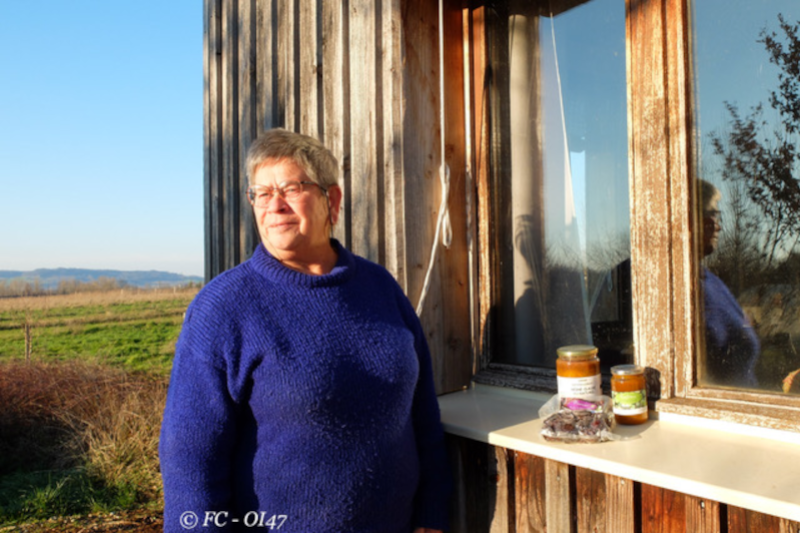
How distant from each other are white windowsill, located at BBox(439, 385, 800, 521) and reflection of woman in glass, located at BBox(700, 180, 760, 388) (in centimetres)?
16

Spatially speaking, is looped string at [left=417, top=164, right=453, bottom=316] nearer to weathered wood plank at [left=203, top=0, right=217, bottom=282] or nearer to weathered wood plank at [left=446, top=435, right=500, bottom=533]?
weathered wood plank at [left=446, top=435, right=500, bottom=533]

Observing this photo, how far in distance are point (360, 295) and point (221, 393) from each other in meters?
0.49

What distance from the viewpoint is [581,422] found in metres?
1.73

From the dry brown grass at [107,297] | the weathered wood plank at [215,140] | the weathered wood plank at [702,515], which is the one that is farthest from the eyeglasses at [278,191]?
the dry brown grass at [107,297]

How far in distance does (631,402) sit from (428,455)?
0.64 metres

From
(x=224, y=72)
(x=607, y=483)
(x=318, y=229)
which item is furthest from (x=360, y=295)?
(x=224, y=72)

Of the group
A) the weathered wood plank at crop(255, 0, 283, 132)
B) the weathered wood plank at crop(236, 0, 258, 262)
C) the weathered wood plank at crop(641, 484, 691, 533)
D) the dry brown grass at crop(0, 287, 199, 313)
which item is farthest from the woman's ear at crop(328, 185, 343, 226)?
the dry brown grass at crop(0, 287, 199, 313)

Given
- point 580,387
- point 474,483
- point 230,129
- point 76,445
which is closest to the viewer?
point 580,387

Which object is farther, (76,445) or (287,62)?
(76,445)

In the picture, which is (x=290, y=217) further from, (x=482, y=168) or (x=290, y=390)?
(x=482, y=168)

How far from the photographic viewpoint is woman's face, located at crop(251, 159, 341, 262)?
1758mm

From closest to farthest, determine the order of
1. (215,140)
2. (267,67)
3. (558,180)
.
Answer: (558,180), (267,67), (215,140)

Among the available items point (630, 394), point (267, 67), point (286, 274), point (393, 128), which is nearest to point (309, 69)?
point (267, 67)

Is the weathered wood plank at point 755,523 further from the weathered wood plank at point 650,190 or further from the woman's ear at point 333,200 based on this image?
the woman's ear at point 333,200
